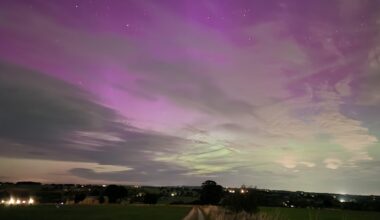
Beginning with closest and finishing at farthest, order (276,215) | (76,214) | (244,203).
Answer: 1. (276,215)
2. (244,203)
3. (76,214)

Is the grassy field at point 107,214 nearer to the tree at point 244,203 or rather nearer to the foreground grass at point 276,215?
the foreground grass at point 276,215

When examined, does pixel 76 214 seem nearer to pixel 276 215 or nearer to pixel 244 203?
pixel 244 203

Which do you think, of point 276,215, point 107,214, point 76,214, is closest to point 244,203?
point 276,215

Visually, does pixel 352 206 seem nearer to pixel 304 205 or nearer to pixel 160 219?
pixel 304 205

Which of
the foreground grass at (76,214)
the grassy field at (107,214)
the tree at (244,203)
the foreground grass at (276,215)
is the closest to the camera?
the foreground grass at (276,215)

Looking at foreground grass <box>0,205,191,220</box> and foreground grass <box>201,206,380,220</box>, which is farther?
foreground grass <box>0,205,191,220</box>

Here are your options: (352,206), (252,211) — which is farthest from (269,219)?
(352,206)

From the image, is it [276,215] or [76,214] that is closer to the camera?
[276,215]

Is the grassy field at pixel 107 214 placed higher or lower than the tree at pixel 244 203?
lower

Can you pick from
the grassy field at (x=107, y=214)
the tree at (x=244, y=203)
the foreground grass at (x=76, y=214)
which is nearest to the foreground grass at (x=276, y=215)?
the grassy field at (x=107, y=214)

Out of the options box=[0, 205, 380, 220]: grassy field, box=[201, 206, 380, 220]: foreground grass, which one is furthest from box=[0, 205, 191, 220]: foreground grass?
box=[201, 206, 380, 220]: foreground grass

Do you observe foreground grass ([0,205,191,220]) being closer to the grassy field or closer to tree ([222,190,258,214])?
the grassy field

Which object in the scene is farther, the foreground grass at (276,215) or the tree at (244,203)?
the tree at (244,203)

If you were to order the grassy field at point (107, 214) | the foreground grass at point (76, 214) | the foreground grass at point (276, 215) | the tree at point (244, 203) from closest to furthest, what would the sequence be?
1. the foreground grass at point (276, 215)
2. the tree at point (244, 203)
3. the foreground grass at point (76, 214)
4. the grassy field at point (107, 214)
